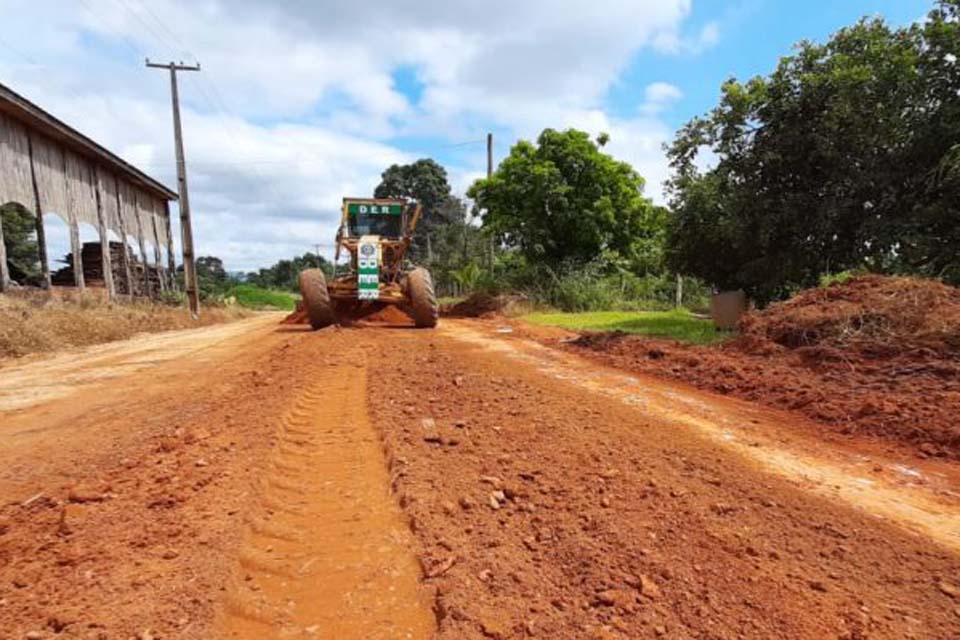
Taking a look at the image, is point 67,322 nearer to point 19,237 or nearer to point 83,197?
point 83,197

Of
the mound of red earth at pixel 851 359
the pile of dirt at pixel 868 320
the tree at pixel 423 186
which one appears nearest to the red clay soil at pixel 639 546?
the mound of red earth at pixel 851 359

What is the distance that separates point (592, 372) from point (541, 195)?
14470mm

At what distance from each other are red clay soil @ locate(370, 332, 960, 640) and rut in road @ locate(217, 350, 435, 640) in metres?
0.12

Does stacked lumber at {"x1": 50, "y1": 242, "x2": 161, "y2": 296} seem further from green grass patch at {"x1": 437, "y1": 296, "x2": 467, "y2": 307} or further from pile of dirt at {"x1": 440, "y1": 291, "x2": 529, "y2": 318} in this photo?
green grass patch at {"x1": 437, "y1": 296, "x2": 467, "y2": 307}

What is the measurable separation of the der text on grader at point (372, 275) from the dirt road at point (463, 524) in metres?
6.96

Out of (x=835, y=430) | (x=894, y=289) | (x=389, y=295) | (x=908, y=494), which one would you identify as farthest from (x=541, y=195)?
(x=908, y=494)

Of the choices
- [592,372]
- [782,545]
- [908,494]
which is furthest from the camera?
[592,372]

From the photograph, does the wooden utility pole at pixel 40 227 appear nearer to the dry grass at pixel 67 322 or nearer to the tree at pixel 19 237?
the dry grass at pixel 67 322

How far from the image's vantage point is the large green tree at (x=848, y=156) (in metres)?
9.02

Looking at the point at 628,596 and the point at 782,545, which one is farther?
the point at 782,545

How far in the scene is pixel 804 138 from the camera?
9.82 meters

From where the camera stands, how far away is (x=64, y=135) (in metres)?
14.9

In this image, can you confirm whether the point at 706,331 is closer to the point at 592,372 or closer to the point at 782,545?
the point at 592,372

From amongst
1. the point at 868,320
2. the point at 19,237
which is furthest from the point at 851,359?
the point at 19,237
